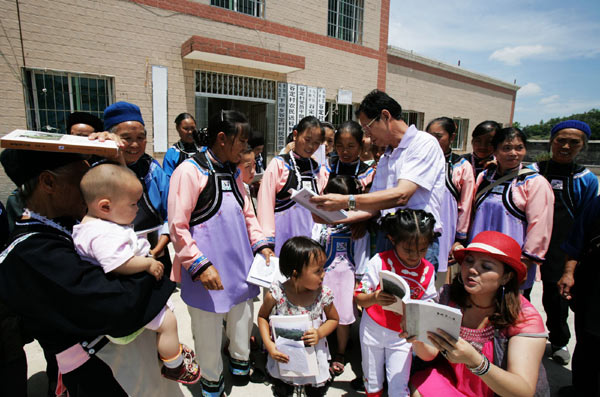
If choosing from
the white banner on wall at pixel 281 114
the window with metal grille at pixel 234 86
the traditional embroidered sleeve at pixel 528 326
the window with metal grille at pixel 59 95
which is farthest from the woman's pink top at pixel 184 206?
the white banner on wall at pixel 281 114

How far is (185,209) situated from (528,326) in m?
1.90

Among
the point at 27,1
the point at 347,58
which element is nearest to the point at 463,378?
the point at 27,1

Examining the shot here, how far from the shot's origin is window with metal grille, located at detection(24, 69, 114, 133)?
234 inches

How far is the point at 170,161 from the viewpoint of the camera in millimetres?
4184

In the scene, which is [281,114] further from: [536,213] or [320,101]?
[536,213]

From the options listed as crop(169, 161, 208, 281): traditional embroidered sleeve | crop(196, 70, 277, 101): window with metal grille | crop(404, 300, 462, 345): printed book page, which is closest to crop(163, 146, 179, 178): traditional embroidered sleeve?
crop(169, 161, 208, 281): traditional embroidered sleeve

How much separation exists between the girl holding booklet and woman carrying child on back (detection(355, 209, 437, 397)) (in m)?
0.98

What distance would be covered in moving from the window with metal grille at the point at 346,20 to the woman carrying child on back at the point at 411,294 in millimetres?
9523

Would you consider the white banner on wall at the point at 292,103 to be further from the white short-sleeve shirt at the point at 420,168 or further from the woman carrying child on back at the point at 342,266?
the white short-sleeve shirt at the point at 420,168

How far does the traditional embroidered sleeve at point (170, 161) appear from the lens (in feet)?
13.6

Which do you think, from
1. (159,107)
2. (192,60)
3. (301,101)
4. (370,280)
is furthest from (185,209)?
(301,101)

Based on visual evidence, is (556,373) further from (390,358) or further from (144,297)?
(144,297)

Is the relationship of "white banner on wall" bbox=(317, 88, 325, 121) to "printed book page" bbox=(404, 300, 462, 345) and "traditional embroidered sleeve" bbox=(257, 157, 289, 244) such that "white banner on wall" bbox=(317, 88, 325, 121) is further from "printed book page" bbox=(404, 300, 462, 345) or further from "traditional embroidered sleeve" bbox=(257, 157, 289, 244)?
"printed book page" bbox=(404, 300, 462, 345)

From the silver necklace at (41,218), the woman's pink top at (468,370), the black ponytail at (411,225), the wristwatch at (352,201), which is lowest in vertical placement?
the woman's pink top at (468,370)
